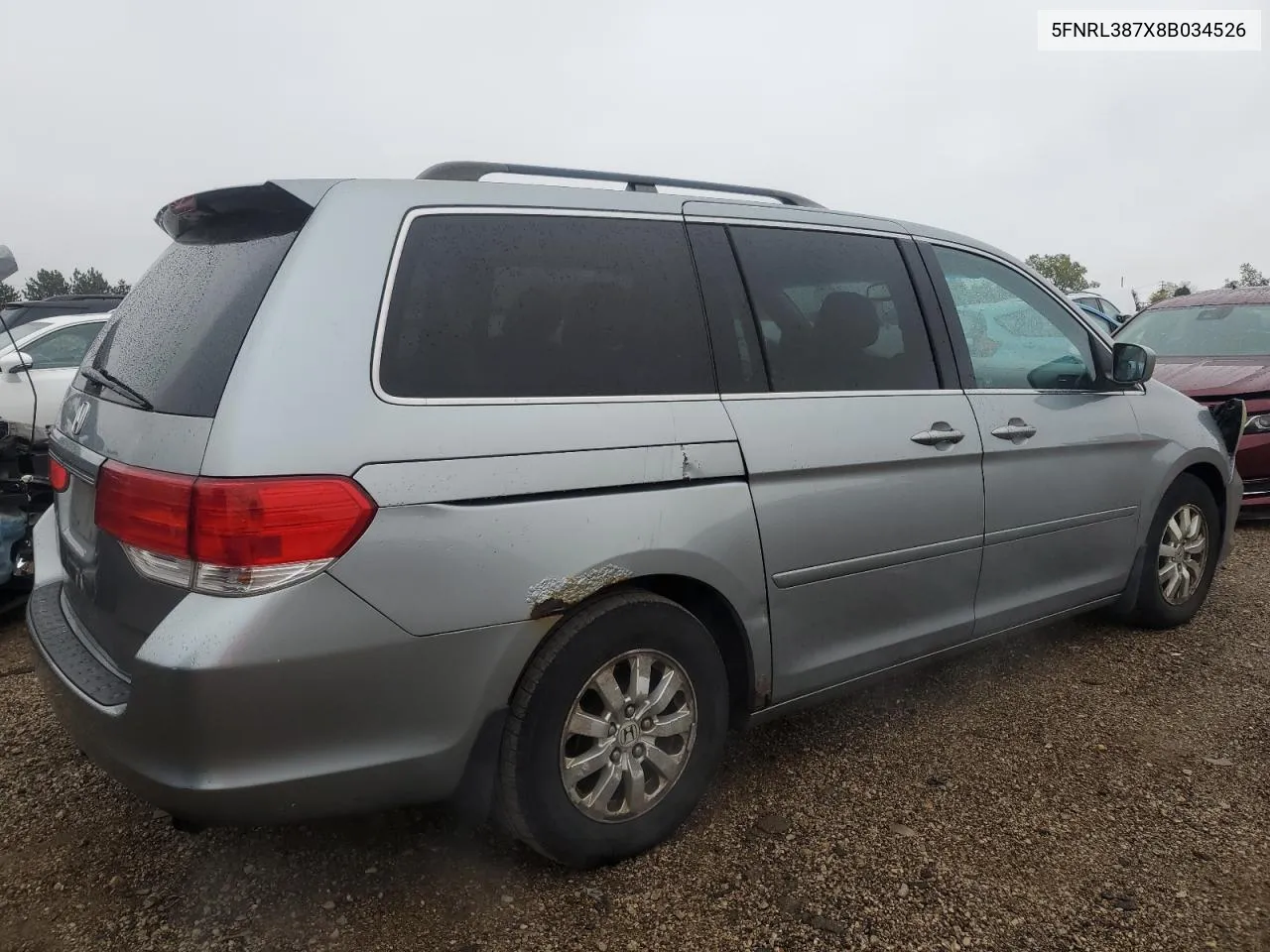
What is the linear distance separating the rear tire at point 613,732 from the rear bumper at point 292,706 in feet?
0.35

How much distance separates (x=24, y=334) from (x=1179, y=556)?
→ 8.35 metres

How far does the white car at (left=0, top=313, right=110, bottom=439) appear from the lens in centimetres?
690

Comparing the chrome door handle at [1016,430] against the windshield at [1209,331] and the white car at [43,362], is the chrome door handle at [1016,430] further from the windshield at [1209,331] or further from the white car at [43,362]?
the white car at [43,362]

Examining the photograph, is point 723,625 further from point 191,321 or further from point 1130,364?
point 1130,364

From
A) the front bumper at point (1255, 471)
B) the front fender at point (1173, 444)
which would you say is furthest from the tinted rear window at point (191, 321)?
the front bumper at point (1255, 471)

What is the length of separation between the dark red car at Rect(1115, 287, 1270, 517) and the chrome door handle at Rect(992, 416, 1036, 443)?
2486 millimetres

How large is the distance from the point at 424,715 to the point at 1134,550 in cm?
310

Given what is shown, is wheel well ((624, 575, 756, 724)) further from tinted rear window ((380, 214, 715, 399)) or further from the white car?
the white car

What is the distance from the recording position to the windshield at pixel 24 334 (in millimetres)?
7418

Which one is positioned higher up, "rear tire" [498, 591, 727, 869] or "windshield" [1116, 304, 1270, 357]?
"windshield" [1116, 304, 1270, 357]

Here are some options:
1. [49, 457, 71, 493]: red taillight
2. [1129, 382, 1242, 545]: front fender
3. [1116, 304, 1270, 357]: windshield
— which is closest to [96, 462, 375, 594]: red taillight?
Answer: [49, 457, 71, 493]: red taillight

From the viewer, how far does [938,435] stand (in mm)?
2941

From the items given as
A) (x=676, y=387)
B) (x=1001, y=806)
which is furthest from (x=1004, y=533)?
(x=676, y=387)

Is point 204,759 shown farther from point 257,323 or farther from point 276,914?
point 257,323
